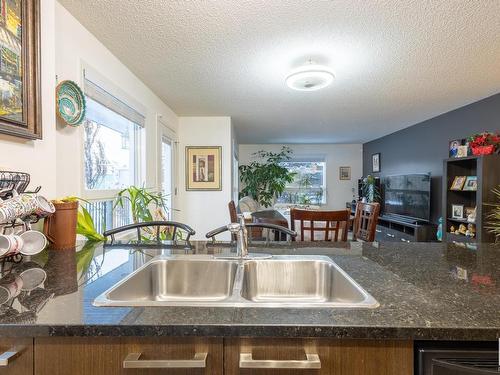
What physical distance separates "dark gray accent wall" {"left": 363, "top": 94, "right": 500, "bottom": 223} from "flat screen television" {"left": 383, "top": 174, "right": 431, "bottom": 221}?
0.46 ft

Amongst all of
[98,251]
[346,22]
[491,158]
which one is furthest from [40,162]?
[491,158]

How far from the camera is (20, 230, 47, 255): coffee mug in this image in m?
1.02

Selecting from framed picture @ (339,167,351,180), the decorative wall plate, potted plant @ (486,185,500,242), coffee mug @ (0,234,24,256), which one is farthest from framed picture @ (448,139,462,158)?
coffee mug @ (0,234,24,256)

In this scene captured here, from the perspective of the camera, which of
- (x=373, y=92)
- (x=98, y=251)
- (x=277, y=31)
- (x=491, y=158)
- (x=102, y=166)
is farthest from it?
(x=373, y=92)

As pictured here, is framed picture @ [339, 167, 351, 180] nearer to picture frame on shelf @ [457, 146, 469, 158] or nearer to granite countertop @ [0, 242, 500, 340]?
picture frame on shelf @ [457, 146, 469, 158]

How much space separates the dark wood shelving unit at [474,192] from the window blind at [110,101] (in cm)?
355

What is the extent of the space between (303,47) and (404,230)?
12.2ft

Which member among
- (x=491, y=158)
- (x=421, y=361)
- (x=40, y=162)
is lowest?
(x=421, y=361)

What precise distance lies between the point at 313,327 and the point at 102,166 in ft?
7.16

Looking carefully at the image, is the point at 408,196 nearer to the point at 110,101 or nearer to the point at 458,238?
the point at 458,238

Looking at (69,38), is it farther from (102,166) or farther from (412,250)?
(412,250)

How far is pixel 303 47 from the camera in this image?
209 centimetres

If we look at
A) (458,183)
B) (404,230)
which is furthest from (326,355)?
(404,230)

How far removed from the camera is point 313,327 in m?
0.56
